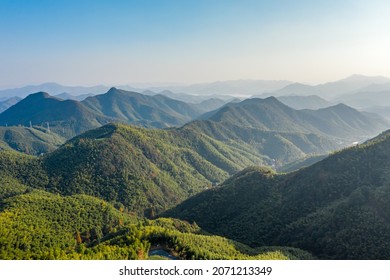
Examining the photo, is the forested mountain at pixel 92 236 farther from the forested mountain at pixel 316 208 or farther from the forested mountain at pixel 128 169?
the forested mountain at pixel 128 169

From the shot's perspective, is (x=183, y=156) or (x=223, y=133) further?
(x=223, y=133)

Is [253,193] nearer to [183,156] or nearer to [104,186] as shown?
[104,186]

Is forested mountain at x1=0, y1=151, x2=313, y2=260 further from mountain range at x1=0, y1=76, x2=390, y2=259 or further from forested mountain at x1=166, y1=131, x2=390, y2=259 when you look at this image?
forested mountain at x1=166, y1=131, x2=390, y2=259

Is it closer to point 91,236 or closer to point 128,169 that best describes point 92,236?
point 91,236

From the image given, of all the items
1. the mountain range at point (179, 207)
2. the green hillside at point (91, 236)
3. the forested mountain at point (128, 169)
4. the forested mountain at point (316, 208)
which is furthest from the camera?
the forested mountain at point (128, 169)

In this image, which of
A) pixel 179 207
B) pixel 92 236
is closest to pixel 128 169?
pixel 179 207

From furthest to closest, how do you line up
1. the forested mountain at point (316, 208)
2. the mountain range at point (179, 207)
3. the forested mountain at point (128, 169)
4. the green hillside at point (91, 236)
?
the forested mountain at point (128, 169)
the forested mountain at point (316, 208)
the mountain range at point (179, 207)
the green hillside at point (91, 236)

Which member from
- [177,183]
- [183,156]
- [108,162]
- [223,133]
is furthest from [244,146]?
[108,162]

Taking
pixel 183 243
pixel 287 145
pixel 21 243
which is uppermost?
pixel 183 243

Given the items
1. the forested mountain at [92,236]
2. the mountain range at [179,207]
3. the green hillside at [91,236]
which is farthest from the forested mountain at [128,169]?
the green hillside at [91,236]
